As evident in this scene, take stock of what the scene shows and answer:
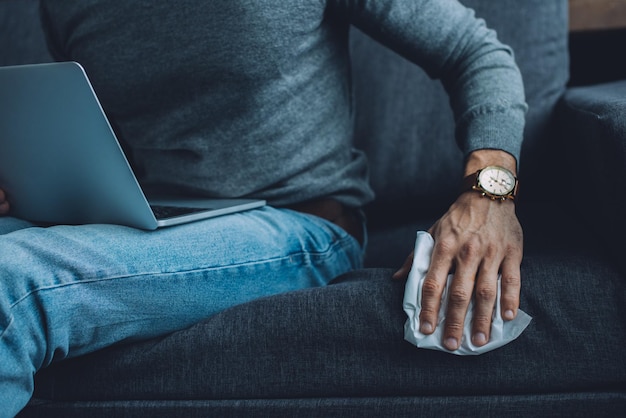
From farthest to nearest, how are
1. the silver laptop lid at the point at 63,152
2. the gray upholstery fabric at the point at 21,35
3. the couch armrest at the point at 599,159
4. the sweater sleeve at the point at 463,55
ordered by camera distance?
the gray upholstery fabric at the point at 21,35 < the sweater sleeve at the point at 463,55 < the couch armrest at the point at 599,159 < the silver laptop lid at the point at 63,152

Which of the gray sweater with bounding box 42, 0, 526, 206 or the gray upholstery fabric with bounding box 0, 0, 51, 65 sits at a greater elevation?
the gray sweater with bounding box 42, 0, 526, 206

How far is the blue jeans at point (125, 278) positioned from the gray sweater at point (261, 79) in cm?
11

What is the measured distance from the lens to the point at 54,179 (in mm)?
882

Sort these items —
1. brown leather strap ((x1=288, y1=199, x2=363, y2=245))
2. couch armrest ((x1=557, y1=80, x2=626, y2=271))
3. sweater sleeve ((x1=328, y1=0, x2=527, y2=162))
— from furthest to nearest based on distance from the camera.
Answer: brown leather strap ((x1=288, y1=199, x2=363, y2=245)) < sweater sleeve ((x1=328, y1=0, x2=527, y2=162)) < couch armrest ((x1=557, y1=80, x2=626, y2=271))

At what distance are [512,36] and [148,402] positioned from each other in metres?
0.98

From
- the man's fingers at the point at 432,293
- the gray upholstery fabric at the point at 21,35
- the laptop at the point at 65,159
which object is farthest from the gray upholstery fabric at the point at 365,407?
the gray upholstery fabric at the point at 21,35

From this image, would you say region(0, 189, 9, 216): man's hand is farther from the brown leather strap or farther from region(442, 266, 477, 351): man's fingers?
region(442, 266, 477, 351): man's fingers

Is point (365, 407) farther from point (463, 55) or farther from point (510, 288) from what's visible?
point (463, 55)

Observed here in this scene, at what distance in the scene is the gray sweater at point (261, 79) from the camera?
3.26ft

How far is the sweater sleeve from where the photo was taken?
38.4 inches

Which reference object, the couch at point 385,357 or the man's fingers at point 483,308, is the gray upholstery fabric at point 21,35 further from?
the man's fingers at point 483,308

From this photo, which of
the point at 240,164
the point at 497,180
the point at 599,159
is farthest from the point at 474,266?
the point at 240,164

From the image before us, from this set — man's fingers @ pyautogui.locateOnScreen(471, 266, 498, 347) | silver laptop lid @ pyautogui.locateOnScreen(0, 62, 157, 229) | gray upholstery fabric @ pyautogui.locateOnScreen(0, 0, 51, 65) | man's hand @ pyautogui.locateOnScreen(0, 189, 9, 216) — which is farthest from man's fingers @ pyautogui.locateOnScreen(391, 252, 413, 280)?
gray upholstery fabric @ pyautogui.locateOnScreen(0, 0, 51, 65)

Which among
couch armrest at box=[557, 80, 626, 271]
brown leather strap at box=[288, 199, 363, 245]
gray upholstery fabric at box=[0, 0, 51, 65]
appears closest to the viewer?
couch armrest at box=[557, 80, 626, 271]
